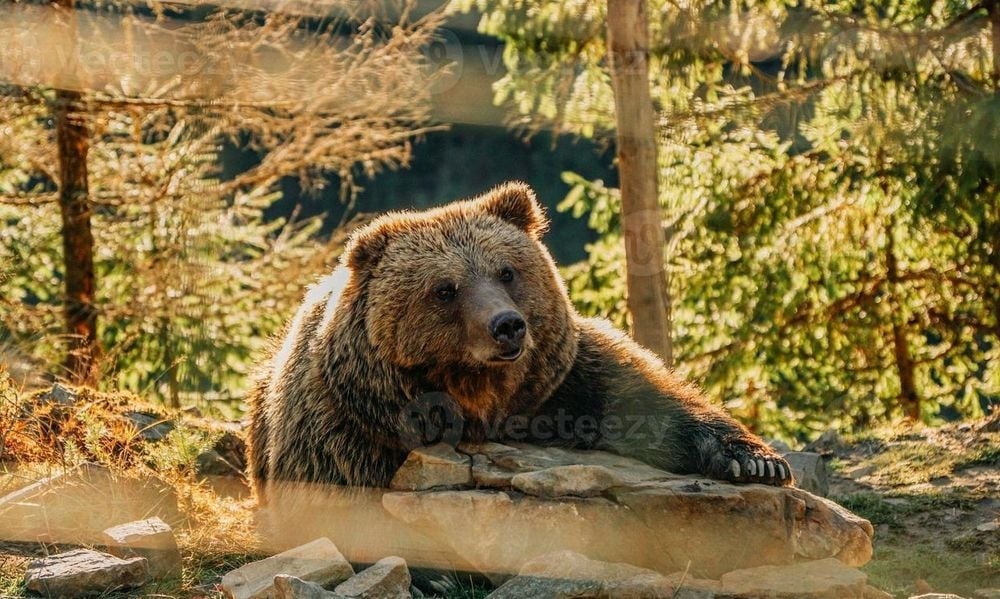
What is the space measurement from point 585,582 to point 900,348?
5466 millimetres

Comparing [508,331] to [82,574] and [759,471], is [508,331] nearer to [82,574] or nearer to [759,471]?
[759,471]

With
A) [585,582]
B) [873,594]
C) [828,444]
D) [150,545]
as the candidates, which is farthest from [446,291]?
[828,444]

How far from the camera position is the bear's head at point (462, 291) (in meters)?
4.27

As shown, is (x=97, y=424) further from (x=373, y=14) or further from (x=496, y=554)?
(x=373, y=14)

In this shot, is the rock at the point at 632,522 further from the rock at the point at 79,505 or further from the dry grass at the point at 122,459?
the rock at the point at 79,505

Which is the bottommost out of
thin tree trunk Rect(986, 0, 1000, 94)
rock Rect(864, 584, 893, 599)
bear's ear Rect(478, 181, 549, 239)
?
rock Rect(864, 584, 893, 599)

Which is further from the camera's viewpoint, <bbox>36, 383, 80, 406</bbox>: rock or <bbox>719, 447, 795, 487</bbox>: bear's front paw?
<bbox>36, 383, 80, 406</bbox>: rock

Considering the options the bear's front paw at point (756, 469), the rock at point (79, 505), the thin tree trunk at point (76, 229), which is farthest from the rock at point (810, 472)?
the thin tree trunk at point (76, 229)

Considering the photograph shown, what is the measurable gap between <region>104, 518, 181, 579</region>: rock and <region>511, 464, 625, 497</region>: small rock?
4.39 ft

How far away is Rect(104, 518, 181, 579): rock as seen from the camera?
4184mm

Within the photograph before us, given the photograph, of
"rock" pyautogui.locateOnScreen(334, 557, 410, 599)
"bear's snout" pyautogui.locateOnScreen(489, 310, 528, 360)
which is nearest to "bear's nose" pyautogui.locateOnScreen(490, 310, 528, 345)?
"bear's snout" pyautogui.locateOnScreen(489, 310, 528, 360)

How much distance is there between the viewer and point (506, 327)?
4.11 m

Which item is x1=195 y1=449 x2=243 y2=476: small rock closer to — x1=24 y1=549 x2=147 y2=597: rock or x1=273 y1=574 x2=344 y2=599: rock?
x1=24 y1=549 x2=147 y2=597: rock

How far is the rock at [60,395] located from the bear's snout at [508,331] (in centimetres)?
267
